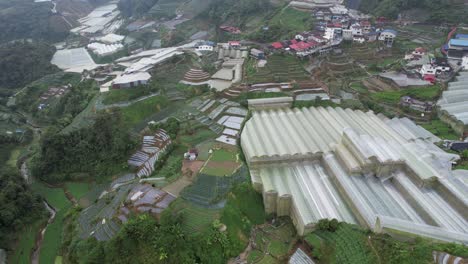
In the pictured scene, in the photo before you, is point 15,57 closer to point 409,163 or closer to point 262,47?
point 262,47

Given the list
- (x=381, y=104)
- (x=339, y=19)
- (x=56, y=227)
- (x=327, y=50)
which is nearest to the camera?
(x=56, y=227)

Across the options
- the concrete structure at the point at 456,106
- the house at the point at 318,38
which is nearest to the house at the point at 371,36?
the house at the point at 318,38

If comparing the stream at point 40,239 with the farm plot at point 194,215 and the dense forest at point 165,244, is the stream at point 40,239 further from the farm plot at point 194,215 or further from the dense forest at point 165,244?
the farm plot at point 194,215

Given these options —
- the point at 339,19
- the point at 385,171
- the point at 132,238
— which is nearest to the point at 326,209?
the point at 385,171

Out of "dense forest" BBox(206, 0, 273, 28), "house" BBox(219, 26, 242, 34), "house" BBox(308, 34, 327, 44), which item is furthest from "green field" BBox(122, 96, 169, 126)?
"dense forest" BBox(206, 0, 273, 28)

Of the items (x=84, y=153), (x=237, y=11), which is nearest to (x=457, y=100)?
(x=84, y=153)

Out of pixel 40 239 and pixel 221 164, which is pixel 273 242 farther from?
pixel 40 239
